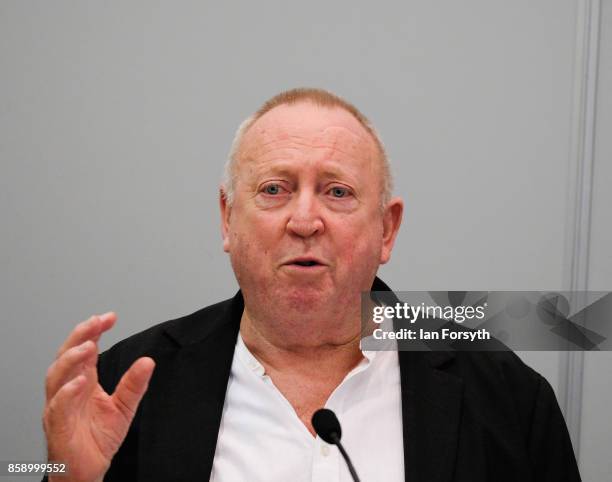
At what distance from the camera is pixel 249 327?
1857 mm

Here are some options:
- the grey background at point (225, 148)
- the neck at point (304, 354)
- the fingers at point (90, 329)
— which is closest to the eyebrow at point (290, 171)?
the neck at point (304, 354)

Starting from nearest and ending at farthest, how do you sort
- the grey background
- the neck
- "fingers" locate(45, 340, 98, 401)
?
"fingers" locate(45, 340, 98, 401)
the neck
the grey background

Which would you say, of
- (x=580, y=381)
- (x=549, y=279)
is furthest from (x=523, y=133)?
(x=580, y=381)

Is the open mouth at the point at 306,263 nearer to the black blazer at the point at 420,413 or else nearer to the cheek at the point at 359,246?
Answer: the cheek at the point at 359,246

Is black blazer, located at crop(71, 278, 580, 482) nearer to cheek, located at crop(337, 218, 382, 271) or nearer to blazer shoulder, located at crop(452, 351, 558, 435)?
blazer shoulder, located at crop(452, 351, 558, 435)

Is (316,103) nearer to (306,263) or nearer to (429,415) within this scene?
(306,263)

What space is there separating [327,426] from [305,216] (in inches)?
20.1

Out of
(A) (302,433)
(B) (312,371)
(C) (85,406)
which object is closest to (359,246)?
(B) (312,371)

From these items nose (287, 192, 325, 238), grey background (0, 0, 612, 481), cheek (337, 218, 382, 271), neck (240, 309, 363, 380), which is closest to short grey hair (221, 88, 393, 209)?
cheek (337, 218, 382, 271)

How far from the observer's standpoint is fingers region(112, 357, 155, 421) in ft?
4.33

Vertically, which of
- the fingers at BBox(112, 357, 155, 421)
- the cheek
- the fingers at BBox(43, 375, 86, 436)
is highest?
the cheek

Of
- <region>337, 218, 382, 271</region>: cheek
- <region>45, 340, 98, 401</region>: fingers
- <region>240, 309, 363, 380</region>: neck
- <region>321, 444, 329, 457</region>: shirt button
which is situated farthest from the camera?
<region>240, 309, 363, 380</region>: neck

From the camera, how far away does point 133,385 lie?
1342mm

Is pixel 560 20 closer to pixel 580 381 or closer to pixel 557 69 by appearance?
pixel 557 69
